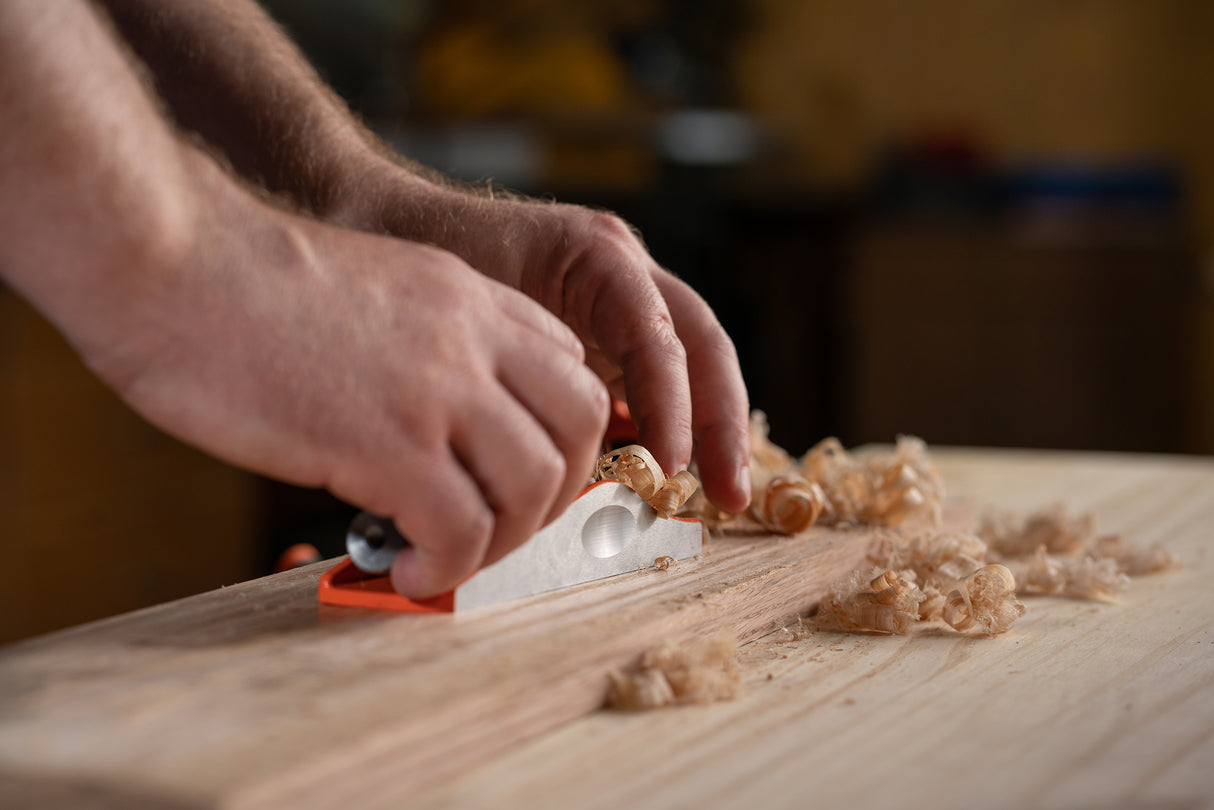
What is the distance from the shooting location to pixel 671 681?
2.51 feet

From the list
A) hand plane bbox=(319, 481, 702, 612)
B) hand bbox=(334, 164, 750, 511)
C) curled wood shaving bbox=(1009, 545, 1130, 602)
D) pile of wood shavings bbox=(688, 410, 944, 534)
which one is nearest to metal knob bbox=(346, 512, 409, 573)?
hand plane bbox=(319, 481, 702, 612)

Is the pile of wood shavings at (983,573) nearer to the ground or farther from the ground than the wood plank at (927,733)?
farther from the ground

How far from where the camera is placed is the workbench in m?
0.60

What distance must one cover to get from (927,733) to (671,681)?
153 mm

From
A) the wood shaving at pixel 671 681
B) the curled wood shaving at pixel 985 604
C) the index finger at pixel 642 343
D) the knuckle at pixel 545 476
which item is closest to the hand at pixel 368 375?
the knuckle at pixel 545 476

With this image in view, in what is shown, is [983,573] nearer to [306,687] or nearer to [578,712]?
[578,712]

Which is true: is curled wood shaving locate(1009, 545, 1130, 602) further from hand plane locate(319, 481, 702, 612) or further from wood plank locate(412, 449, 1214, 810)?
hand plane locate(319, 481, 702, 612)

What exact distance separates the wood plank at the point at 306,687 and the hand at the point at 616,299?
0.40ft

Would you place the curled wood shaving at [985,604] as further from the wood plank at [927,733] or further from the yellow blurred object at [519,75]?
the yellow blurred object at [519,75]

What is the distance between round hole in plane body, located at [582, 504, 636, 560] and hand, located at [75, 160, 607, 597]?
145mm

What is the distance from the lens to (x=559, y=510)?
2.59 ft

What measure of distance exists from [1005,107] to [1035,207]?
47 centimetres

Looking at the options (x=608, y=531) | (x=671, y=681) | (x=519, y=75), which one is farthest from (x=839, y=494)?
(x=519, y=75)

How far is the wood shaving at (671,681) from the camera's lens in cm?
75
